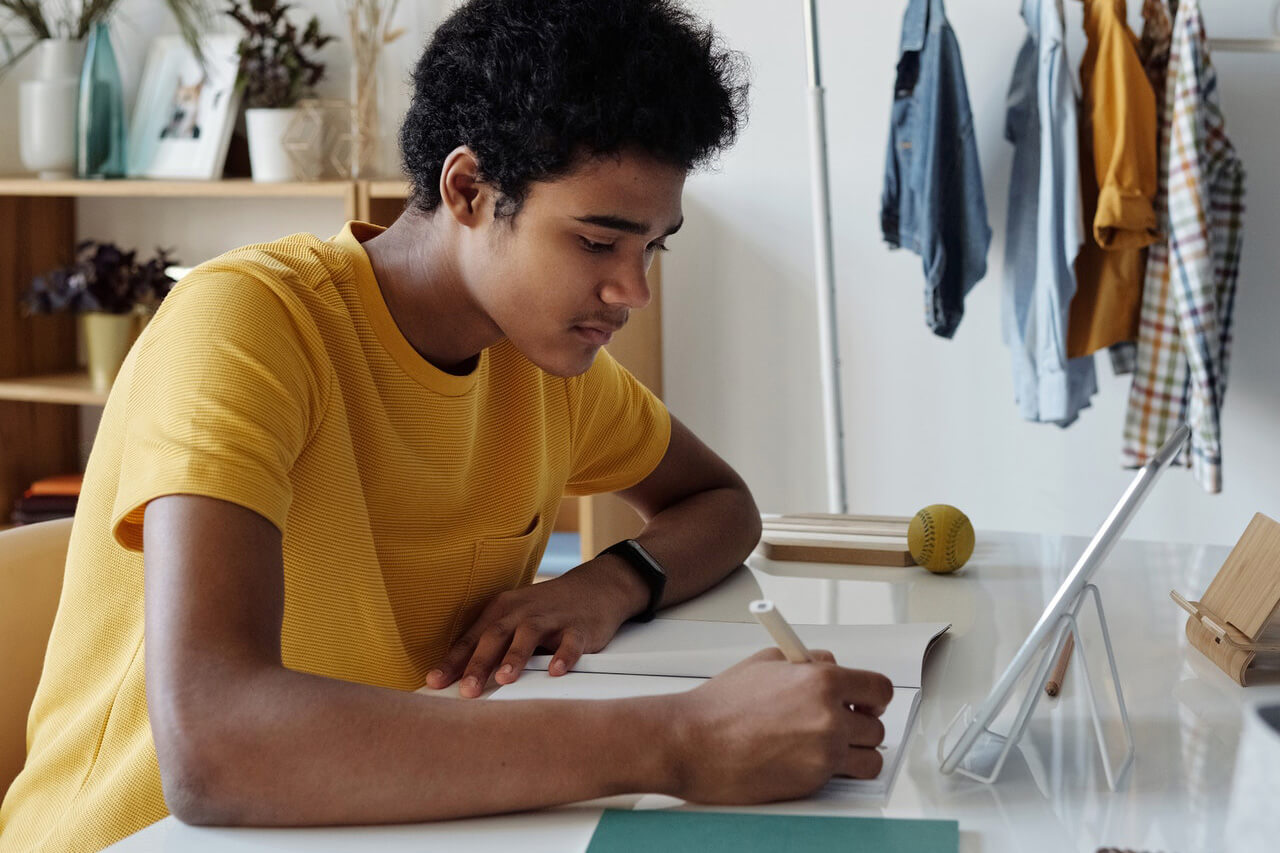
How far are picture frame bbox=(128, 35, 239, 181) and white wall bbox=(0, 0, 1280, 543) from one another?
0.27 m

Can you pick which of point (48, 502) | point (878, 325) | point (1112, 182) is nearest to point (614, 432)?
point (1112, 182)

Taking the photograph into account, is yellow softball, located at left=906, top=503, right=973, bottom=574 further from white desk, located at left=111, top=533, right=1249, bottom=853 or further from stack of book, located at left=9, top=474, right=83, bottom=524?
stack of book, located at left=9, top=474, right=83, bottom=524

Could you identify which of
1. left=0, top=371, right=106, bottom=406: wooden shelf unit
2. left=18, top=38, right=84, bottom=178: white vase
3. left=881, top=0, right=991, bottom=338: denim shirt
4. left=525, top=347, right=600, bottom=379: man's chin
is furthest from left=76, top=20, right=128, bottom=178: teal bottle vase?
left=525, top=347, right=600, bottom=379: man's chin

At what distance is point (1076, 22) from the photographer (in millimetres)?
2523

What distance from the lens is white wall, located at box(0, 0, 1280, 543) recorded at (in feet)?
8.25

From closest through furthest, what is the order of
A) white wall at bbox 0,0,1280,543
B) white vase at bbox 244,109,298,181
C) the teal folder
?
1. the teal folder
2. white wall at bbox 0,0,1280,543
3. white vase at bbox 244,109,298,181

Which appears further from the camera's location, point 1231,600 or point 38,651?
point 38,651

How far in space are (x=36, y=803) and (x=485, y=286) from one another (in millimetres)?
532

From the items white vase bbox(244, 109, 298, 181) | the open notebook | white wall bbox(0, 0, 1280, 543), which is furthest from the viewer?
white vase bbox(244, 109, 298, 181)

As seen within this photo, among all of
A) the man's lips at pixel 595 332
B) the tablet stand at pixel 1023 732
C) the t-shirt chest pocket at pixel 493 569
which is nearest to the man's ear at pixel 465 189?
the man's lips at pixel 595 332

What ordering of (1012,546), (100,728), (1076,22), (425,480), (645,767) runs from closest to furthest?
(645,767) → (100,728) → (425,480) → (1012,546) → (1076,22)

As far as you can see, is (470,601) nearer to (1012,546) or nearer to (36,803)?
(36,803)

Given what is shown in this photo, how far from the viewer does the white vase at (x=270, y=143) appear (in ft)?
9.26

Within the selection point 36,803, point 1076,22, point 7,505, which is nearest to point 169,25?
point 7,505
